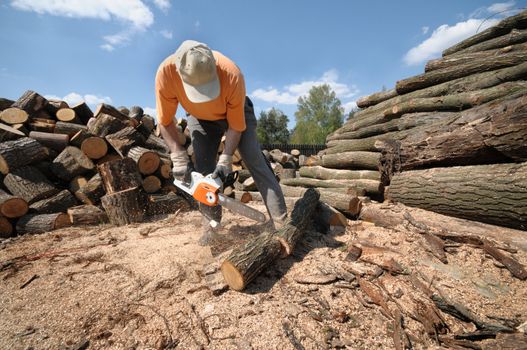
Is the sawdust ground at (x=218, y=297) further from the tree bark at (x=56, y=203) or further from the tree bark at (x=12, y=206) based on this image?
the tree bark at (x=56, y=203)

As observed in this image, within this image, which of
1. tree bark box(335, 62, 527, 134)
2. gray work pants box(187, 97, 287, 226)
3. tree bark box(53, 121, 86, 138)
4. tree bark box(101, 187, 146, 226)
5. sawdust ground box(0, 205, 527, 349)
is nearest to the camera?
sawdust ground box(0, 205, 527, 349)

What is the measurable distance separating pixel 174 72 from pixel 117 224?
257 centimetres

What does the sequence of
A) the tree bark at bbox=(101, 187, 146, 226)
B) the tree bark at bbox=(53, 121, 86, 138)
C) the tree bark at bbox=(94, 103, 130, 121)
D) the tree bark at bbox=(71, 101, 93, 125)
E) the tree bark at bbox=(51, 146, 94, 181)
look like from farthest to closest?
the tree bark at bbox=(71, 101, 93, 125) < the tree bark at bbox=(94, 103, 130, 121) < the tree bark at bbox=(53, 121, 86, 138) < the tree bark at bbox=(51, 146, 94, 181) < the tree bark at bbox=(101, 187, 146, 226)

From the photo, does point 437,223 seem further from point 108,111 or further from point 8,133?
point 8,133

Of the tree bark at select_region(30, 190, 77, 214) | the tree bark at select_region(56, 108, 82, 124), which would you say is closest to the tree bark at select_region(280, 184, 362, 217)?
the tree bark at select_region(30, 190, 77, 214)

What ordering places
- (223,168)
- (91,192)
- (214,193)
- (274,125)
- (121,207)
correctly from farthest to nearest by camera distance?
(274,125), (91,192), (121,207), (223,168), (214,193)

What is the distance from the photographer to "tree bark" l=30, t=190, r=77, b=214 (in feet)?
12.7

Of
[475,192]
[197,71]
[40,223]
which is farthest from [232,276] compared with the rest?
[40,223]

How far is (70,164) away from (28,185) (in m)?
0.62

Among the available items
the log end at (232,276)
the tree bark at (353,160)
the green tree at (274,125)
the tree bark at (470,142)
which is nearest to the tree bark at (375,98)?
the tree bark at (353,160)

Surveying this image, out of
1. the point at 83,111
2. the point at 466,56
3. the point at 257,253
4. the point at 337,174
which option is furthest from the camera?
the point at 83,111

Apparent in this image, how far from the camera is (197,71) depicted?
1.92 metres

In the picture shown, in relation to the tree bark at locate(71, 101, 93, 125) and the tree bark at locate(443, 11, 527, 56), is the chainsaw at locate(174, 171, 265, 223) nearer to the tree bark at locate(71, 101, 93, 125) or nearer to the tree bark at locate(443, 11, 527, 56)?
the tree bark at locate(71, 101, 93, 125)

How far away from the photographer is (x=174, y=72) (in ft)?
7.06
